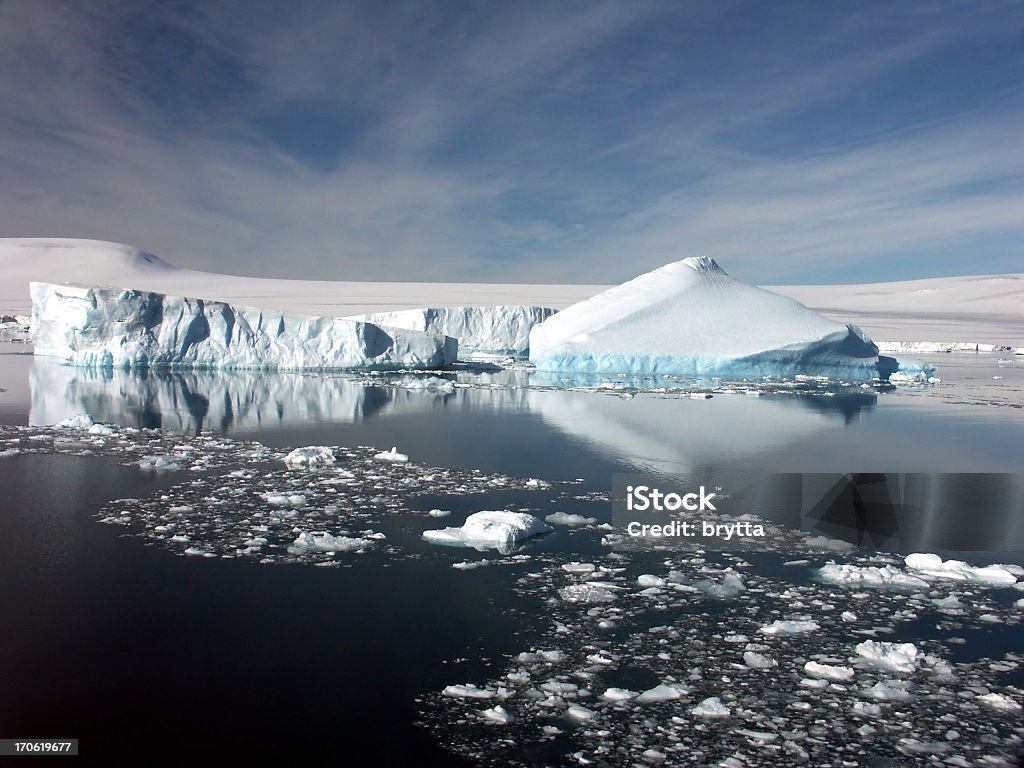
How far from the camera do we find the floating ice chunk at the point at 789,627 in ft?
12.0

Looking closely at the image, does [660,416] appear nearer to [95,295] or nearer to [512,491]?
[512,491]

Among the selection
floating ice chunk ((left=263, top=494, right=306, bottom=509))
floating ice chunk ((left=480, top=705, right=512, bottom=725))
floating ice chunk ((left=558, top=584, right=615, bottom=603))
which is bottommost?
floating ice chunk ((left=480, top=705, right=512, bottom=725))

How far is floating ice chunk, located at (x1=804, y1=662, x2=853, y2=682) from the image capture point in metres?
3.21

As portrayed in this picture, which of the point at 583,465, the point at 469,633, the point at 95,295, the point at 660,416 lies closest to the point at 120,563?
the point at 469,633

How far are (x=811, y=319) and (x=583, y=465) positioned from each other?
13978 millimetres

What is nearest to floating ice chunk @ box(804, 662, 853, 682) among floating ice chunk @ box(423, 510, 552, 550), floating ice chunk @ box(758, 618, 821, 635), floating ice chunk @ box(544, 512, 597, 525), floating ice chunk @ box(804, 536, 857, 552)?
floating ice chunk @ box(758, 618, 821, 635)

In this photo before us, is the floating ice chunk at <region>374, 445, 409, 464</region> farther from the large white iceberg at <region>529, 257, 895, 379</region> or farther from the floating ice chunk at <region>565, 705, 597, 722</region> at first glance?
the large white iceberg at <region>529, 257, 895, 379</region>

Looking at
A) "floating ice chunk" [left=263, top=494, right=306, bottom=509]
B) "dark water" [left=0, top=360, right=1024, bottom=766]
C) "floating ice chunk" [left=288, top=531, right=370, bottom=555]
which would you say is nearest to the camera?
"dark water" [left=0, top=360, right=1024, bottom=766]

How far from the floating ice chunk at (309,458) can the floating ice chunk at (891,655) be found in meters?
5.32

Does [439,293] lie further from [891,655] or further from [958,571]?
[891,655]

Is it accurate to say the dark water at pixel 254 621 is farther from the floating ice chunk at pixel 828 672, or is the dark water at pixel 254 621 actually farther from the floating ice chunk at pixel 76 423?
the floating ice chunk at pixel 76 423

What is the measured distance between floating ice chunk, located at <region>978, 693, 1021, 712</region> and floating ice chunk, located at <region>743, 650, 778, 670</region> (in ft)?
2.65

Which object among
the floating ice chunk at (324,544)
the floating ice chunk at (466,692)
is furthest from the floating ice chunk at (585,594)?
the floating ice chunk at (324,544)

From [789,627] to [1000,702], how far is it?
0.92 meters
